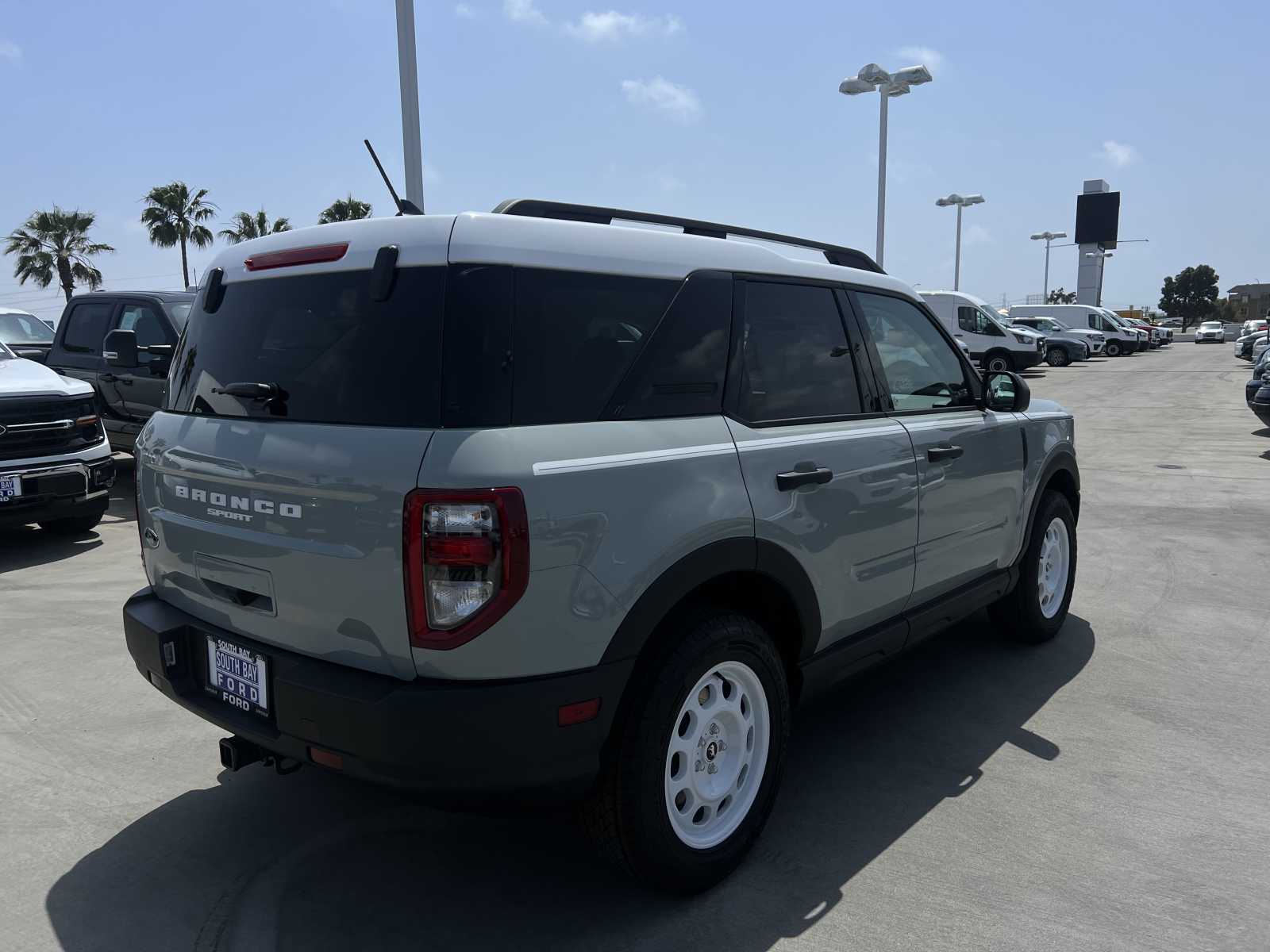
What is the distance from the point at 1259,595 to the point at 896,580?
379cm

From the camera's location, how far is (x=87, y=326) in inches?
390

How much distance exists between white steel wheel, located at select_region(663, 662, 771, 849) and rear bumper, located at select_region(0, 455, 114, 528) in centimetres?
596

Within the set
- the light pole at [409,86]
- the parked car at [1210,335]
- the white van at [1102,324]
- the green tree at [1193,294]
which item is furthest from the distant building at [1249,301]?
the light pole at [409,86]

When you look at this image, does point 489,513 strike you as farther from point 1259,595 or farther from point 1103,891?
point 1259,595

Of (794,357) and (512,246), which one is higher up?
(512,246)

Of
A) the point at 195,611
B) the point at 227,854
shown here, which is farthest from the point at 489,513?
the point at 227,854

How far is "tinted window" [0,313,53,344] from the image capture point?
1169 cm

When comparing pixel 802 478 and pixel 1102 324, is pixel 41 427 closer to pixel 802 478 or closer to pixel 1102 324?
pixel 802 478

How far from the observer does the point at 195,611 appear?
2895 mm

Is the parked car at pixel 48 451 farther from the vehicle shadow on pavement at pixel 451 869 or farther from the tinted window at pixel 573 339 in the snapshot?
the tinted window at pixel 573 339

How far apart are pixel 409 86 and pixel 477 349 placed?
738 centimetres

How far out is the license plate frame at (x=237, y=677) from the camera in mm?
2580

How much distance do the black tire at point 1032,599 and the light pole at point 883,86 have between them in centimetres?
1766

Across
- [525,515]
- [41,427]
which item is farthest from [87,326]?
[525,515]
